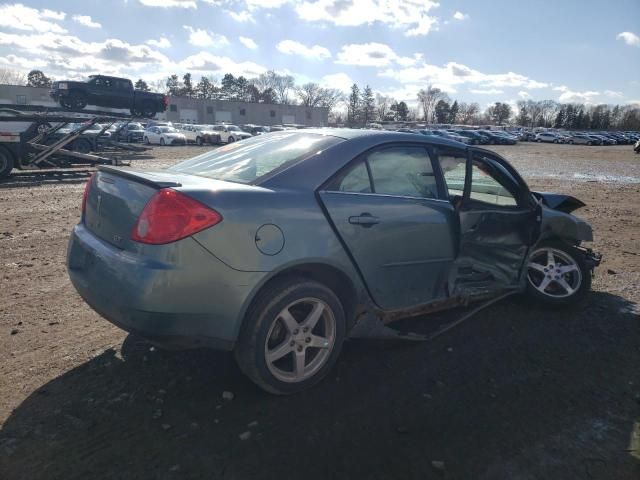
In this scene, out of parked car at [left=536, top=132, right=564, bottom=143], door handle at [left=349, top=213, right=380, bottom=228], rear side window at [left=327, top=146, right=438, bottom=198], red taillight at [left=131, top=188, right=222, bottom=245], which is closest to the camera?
red taillight at [left=131, top=188, right=222, bottom=245]

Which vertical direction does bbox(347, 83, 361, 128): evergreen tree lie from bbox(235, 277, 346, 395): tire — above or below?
above

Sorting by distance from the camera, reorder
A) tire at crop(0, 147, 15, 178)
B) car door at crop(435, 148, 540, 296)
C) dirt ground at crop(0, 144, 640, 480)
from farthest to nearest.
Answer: tire at crop(0, 147, 15, 178) → car door at crop(435, 148, 540, 296) → dirt ground at crop(0, 144, 640, 480)

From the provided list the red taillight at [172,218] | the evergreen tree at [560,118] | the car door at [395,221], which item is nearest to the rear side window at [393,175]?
the car door at [395,221]

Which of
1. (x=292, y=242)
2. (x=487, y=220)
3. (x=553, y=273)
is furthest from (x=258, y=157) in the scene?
(x=553, y=273)

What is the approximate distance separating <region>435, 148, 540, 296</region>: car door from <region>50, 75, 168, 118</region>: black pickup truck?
2381 centimetres

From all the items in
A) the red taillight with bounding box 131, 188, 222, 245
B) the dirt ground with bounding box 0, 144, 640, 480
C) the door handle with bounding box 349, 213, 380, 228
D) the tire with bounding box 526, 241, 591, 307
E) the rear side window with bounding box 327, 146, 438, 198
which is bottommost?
the dirt ground with bounding box 0, 144, 640, 480

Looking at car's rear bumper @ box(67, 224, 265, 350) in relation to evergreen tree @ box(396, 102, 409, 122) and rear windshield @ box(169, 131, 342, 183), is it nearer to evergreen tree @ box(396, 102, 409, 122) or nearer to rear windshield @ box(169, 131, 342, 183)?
rear windshield @ box(169, 131, 342, 183)

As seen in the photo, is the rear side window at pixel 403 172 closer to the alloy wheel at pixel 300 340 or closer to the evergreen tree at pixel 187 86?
the alloy wheel at pixel 300 340

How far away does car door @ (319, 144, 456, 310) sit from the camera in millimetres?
3037

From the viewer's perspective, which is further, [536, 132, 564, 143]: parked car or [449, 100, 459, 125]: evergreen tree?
[449, 100, 459, 125]: evergreen tree

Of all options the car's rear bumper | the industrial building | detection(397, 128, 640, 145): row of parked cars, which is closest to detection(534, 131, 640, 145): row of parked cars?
detection(397, 128, 640, 145): row of parked cars

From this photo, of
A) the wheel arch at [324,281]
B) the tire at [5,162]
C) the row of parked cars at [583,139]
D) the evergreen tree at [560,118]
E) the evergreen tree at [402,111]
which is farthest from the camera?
the evergreen tree at [402,111]

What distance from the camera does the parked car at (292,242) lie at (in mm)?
2537

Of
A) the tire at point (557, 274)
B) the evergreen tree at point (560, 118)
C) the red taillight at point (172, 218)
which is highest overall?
the evergreen tree at point (560, 118)
